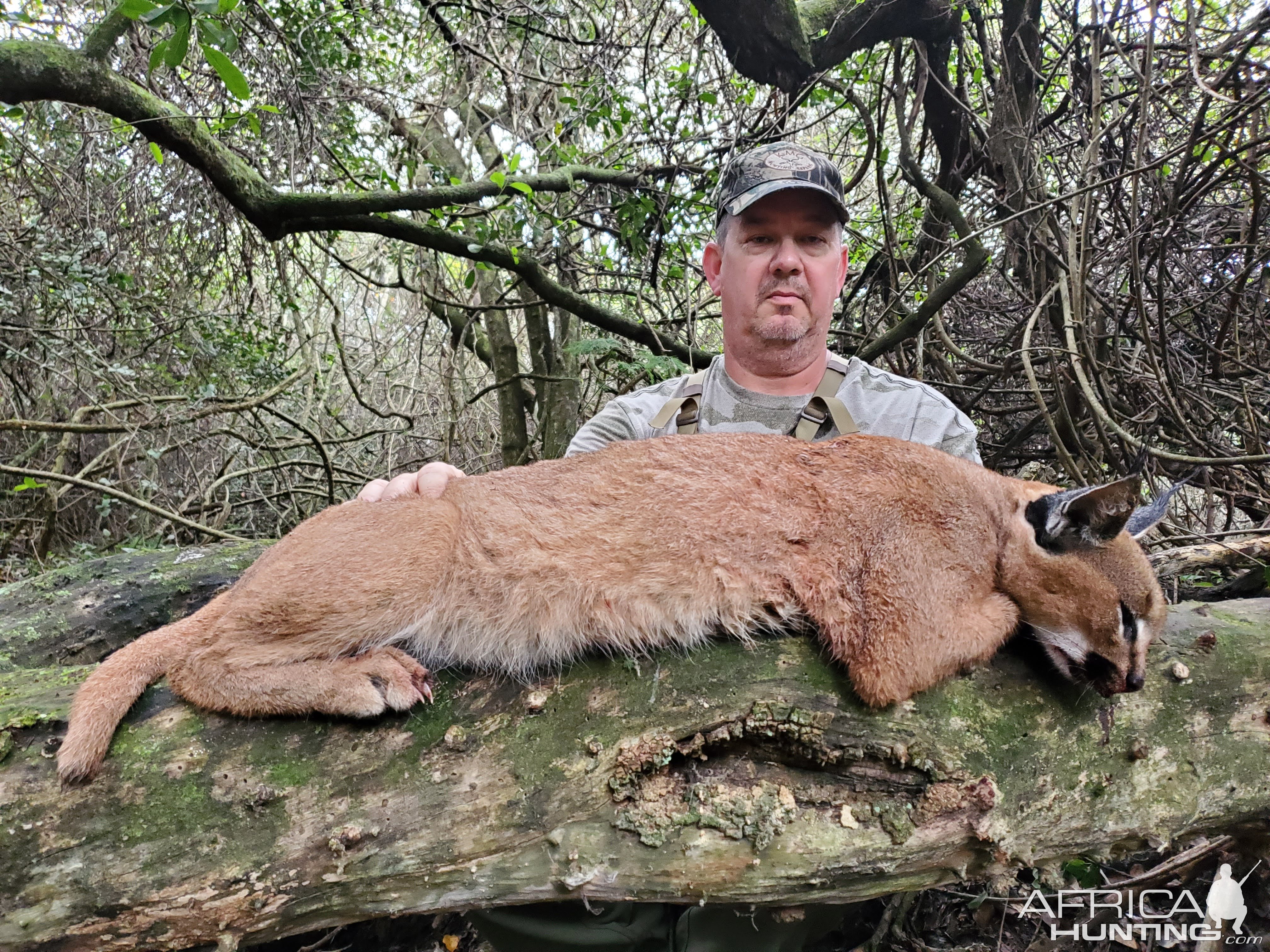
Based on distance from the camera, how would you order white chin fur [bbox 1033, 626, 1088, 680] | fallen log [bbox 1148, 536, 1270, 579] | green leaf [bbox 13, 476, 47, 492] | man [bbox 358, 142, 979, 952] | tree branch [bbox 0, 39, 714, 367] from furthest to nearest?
green leaf [bbox 13, 476, 47, 492] → tree branch [bbox 0, 39, 714, 367] → fallen log [bbox 1148, 536, 1270, 579] → man [bbox 358, 142, 979, 952] → white chin fur [bbox 1033, 626, 1088, 680]

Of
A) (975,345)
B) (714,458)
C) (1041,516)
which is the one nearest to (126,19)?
(714,458)

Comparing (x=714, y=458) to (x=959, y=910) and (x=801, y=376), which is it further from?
(x=959, y=910)

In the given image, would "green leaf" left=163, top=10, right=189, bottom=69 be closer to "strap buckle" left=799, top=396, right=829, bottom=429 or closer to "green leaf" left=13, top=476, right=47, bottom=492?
"strap buckle" left=799, top=396, right=829, bottom=429

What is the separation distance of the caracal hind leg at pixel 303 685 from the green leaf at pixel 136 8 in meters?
2.91

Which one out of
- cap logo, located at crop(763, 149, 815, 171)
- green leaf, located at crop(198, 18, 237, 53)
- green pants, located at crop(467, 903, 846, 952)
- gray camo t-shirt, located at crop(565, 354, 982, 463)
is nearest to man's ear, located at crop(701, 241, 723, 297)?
gray camo t-shirt, located at crop(565, 354, 982, 463)

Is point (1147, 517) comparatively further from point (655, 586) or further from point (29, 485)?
point (29, 485)

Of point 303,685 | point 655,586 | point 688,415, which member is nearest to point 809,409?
point 688,415

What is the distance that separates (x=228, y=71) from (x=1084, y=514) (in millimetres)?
4287

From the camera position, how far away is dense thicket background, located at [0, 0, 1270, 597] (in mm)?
5414

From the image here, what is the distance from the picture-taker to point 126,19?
4.62 metres

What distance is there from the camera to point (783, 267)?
4711 mm

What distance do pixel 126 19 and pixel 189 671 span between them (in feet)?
14.3

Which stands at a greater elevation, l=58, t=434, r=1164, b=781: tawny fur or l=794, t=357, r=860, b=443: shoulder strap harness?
l=794, t=357, r=860, b=443: shoulder strap harness

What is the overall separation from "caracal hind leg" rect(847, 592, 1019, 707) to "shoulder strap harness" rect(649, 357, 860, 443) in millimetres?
1539
